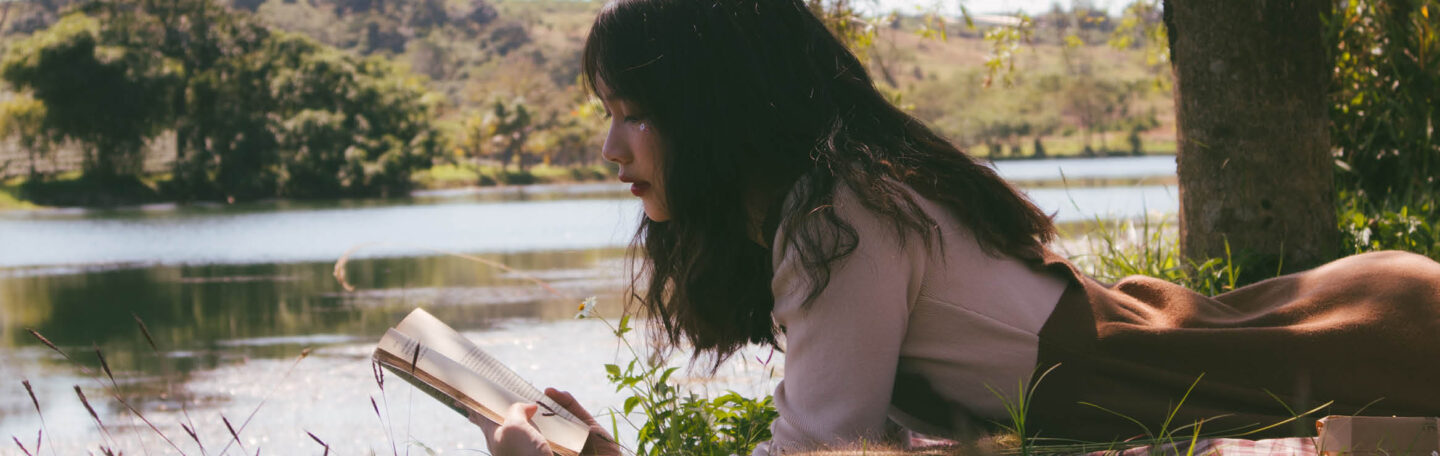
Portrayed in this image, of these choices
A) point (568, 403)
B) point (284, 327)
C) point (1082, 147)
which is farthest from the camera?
point (1082, 147)

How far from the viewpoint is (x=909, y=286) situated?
123cm

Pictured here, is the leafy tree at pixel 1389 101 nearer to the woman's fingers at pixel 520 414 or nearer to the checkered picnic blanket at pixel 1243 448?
the checkered picnic blanket at pixel 1243 448

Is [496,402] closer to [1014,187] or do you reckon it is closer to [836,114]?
[836,114]

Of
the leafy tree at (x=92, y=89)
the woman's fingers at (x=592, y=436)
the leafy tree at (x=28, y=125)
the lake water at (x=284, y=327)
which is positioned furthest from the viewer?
the leafy tree at (x=28, y=125)

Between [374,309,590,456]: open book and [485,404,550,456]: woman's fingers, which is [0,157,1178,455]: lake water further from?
[485,404,550,456]: woman's fingers

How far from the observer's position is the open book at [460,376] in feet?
4.68

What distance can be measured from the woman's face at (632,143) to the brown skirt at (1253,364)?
499 mm

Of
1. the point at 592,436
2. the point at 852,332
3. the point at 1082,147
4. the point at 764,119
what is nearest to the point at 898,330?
the point at 852,332

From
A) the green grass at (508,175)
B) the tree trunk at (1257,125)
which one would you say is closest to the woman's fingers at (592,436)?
the tree trunk at (1257,125)

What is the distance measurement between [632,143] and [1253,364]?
745mm

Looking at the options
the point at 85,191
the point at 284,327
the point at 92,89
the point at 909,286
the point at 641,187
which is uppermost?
the point at 92,89

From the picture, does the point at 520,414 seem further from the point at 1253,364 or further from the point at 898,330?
the point at 1253,364

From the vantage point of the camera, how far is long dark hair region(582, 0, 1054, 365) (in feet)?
4.29

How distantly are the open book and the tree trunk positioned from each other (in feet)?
5.89
